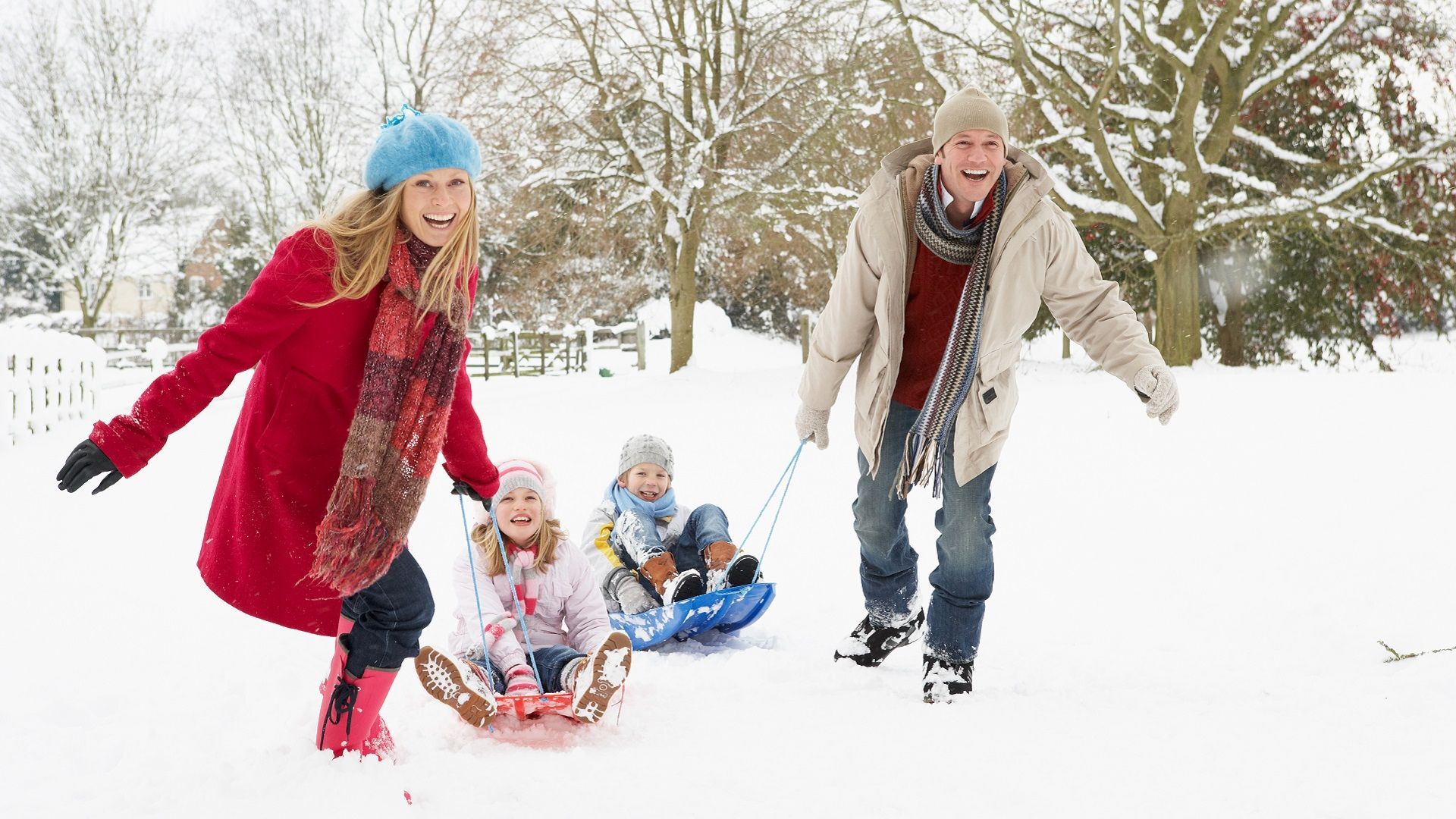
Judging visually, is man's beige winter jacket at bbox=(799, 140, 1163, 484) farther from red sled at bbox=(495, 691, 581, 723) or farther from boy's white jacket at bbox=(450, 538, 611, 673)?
red sled at bbox=(495, 691, 581, 723)

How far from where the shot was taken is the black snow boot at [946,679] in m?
3.09

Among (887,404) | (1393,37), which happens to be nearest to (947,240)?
(887,404)

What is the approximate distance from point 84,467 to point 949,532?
2162mm

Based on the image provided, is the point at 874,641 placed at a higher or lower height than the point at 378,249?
lower

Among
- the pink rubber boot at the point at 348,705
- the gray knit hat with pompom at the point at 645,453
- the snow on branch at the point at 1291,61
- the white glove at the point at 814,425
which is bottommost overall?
the pink rubber boot at the point at 348,705

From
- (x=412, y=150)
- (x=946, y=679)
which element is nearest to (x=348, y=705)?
(x=412, y=150)

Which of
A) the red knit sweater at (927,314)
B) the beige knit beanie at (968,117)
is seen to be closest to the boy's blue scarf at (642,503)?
the red knit sweater at (927,314)

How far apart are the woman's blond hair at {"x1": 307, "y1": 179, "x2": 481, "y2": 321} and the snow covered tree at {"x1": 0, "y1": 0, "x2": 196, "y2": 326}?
24.0 metres

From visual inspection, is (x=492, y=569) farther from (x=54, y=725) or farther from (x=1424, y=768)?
(x=1424, y=768)

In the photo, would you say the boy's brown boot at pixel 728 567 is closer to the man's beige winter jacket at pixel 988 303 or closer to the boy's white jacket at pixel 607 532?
the boy's white jacket at pixel 607 532

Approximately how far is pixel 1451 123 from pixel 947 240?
39.3ft

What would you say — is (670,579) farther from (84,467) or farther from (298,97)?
(298,97)

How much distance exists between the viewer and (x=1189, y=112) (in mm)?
11180

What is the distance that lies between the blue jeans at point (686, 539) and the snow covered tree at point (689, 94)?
9.98 meters
